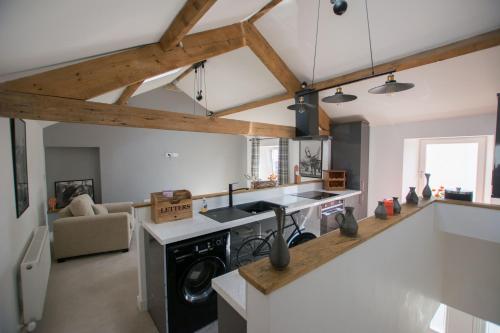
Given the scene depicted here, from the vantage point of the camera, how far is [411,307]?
6.93ft

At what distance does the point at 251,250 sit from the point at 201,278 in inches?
23.7

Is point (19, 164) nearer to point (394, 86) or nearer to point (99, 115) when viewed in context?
point (99, 115)

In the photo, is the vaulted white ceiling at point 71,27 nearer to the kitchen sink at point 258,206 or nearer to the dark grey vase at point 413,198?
the kitchen sink at point 258,206

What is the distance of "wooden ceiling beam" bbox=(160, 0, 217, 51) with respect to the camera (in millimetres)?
1715

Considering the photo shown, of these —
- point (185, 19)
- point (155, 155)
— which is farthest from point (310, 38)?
point (155, 155)

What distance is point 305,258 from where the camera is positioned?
1076 mm

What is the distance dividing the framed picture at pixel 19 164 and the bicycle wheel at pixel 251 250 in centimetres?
209

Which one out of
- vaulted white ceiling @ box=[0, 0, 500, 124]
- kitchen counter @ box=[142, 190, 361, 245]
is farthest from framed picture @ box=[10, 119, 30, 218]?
kitchen counter @ box=[142, 190, 361, 245]

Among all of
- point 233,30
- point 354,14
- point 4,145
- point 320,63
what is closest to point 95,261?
point 4,145

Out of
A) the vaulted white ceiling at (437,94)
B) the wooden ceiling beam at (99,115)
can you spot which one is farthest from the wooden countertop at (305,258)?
the wooden ceiling beam at (99,115)

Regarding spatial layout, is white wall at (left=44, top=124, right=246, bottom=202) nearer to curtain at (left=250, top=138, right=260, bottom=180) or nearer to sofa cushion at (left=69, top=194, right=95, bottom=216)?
curtain at (left=250, top=138, right=260, bottom=180)

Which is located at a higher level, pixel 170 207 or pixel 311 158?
pixel 311 158

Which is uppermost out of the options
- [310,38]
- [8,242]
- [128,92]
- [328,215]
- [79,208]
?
[310,38]

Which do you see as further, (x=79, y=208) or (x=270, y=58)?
(x=79, y=208)
